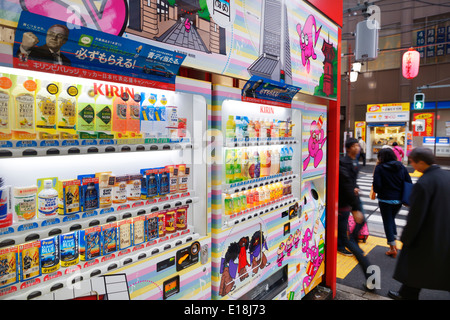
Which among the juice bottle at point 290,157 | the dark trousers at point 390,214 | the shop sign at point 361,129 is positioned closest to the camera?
the juice bottle at point 290,157

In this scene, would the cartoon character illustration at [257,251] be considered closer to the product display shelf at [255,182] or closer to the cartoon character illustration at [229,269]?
the cartoon character illustration at [229,269]

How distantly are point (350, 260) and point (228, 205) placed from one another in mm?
3421

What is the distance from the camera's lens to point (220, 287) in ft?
7.45

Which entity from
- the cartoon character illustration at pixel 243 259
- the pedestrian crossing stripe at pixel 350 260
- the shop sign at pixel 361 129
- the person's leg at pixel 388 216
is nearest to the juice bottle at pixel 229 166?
the cartoon character illustration at pixel 243 259

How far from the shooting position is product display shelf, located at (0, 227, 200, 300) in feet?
4.47

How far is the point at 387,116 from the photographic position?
17641 millimetres

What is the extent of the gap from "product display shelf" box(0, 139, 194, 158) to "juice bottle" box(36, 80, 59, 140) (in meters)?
0.11

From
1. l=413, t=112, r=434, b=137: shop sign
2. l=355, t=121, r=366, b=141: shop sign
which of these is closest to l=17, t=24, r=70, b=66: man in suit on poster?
l=413, t=112, r=434, b=137: shop sign

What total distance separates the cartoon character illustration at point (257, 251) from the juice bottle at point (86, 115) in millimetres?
1620

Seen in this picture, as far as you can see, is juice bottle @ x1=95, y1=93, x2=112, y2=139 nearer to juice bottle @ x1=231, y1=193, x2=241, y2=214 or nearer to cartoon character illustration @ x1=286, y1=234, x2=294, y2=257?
juice bottle @ x1=231, y1=193, x2=241, y2=214

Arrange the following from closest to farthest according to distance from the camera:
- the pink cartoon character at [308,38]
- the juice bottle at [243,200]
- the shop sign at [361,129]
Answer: the juice bottle at [243,200]
the pink cartoon character at [308,38]
the shop sign at [361,129]

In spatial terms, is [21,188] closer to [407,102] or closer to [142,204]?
[142,204]

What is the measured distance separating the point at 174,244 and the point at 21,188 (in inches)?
37.0

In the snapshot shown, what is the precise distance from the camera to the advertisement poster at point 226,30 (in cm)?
145
